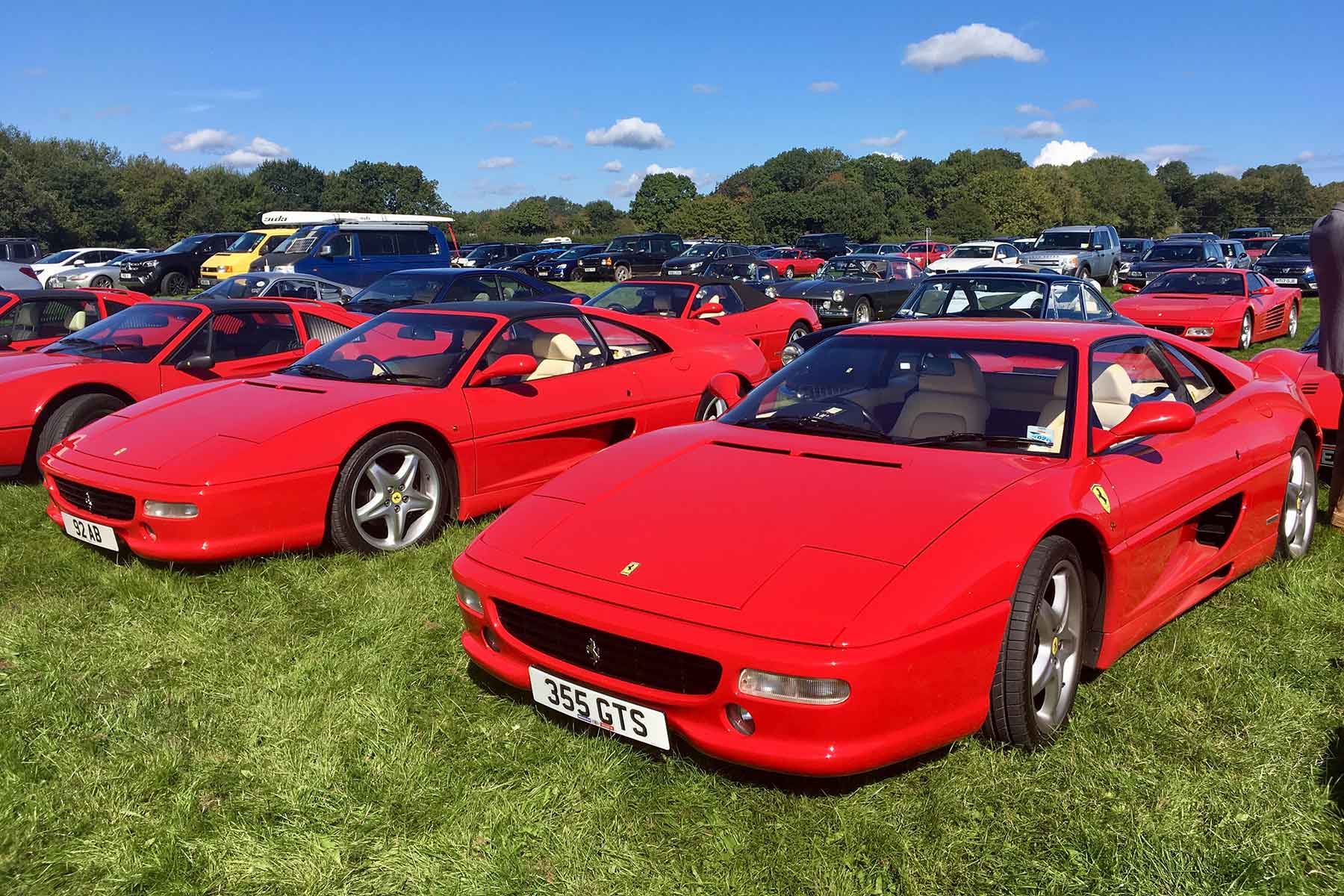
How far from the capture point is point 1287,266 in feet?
65.3

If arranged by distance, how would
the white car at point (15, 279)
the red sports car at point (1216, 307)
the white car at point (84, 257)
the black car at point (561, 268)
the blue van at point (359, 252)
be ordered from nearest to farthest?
the red sports car at point (1216, 307)
the white car at point (15, 279)
the blue van at point (359, 252)
the white car at point (84, 257)
the black car at point (561, 268)

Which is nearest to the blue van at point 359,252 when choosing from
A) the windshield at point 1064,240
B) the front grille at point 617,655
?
the windshield at point 1064,240

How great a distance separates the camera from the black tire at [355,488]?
15.8 feet

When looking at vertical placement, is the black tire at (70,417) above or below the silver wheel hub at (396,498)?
above

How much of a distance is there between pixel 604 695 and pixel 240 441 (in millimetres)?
2738

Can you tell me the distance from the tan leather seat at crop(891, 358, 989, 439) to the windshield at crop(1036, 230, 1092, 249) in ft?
76.9

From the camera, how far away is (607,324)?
21.6 ft

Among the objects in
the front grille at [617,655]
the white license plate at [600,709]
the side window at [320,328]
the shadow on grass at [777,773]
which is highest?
the side window at [320,328]

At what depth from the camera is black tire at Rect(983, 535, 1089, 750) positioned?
2.79 m

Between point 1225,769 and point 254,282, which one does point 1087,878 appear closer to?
point 1225,769

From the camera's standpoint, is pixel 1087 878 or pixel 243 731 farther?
pixel 243 731

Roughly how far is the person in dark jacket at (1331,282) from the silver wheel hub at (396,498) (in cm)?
437

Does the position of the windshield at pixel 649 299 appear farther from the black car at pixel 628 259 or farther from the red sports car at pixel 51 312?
the black car at pixel 628 259

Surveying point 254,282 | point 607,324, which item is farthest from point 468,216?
point 607,324
